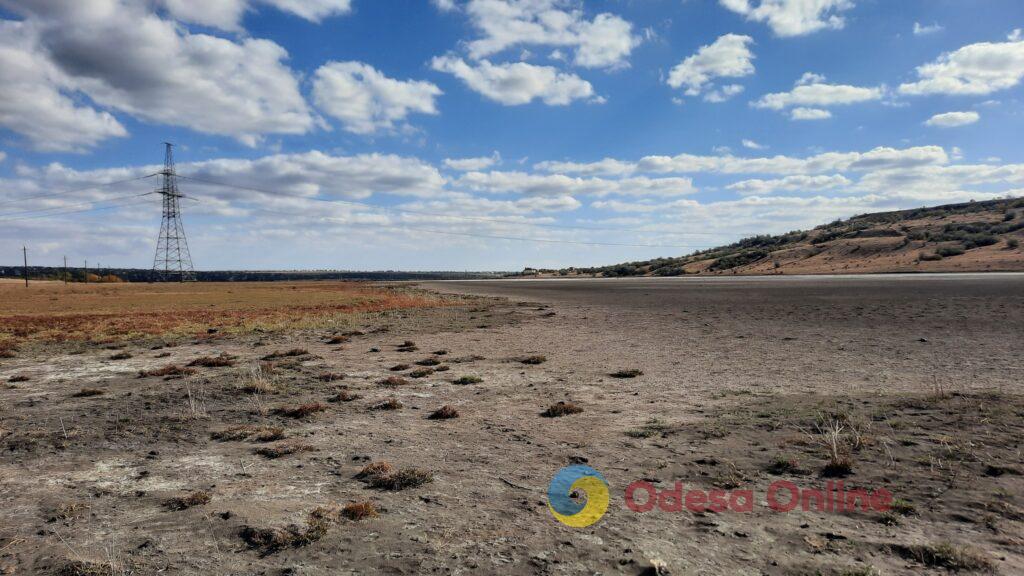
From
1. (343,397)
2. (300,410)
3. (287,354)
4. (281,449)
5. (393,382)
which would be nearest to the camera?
(281,449)

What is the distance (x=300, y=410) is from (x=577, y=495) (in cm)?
784

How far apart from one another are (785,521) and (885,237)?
10773cm

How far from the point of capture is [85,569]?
18.5 feet

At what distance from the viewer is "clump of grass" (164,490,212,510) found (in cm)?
735

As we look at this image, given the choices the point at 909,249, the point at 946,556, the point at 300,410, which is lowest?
the point at 300,410

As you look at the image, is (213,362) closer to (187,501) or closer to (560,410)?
(187,501)

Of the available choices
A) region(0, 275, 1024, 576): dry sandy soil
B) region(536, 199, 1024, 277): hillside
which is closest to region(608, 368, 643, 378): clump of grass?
region(0, 275, 1024, 576): dry sandy soil

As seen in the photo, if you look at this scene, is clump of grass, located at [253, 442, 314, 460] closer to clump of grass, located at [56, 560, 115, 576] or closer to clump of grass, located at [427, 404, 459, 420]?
clump of grass, located at [427, 404, 459, 420]

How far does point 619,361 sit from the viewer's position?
18.8 meters

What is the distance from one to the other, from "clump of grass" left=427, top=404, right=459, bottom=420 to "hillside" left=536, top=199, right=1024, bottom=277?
71.2 m

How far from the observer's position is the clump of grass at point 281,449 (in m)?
9.60

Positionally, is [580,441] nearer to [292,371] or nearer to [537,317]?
[292,371]

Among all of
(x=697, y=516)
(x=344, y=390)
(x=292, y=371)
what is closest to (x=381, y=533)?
(x=697, y=516)

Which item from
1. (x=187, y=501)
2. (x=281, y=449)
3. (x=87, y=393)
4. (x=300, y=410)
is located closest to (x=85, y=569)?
(x=187, y=501)
